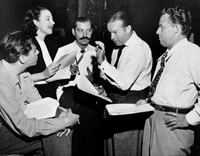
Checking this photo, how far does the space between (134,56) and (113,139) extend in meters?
0.88

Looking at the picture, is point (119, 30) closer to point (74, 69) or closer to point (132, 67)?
point (132, 67)

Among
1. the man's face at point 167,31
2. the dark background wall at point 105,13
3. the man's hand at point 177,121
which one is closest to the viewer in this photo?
the man's hand at point 177,121

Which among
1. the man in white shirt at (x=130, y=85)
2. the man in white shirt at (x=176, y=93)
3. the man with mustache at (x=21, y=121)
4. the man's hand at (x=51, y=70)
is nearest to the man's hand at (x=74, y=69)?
the man's hand at (x=51, y=70)

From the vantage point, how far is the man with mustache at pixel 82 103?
2686 millimetres

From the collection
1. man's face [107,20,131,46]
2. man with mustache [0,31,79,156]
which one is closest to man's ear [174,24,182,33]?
man's face [107,20,131,46]

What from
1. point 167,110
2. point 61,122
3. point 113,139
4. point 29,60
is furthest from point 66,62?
point 167,110

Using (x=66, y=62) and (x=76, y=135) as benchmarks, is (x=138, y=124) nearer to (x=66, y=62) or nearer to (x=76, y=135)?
(x=76, y=135)

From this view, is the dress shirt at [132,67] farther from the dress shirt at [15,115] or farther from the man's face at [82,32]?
the dress shirt at [15,115]

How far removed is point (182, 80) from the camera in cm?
175

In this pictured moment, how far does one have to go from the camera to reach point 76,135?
2.70 meters

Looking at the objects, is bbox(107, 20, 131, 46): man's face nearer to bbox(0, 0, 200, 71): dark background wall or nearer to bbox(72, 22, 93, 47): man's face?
bbox(72, 22, 93, 47): man's face

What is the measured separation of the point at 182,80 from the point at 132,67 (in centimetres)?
66

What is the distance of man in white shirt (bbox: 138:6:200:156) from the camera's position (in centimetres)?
174

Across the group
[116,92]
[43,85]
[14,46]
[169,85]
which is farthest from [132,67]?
[14,46]
